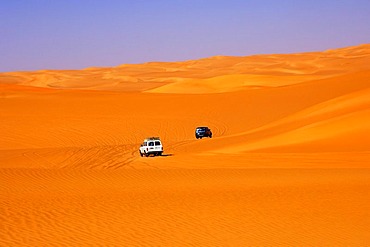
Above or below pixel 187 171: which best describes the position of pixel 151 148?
above

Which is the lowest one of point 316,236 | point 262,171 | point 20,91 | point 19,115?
point 316,236

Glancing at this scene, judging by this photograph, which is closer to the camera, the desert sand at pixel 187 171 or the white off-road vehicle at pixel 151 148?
the desert sand at pixel 187 171

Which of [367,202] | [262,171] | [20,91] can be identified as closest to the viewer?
[367,202]

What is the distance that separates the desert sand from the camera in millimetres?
12633

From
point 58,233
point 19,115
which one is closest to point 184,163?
point 58,233

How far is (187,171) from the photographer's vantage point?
23.9 metres

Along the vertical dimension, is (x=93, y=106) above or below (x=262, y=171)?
above

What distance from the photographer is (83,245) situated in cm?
1141

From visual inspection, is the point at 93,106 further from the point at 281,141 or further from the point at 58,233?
the point at 58,233

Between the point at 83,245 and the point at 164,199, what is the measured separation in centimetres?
570

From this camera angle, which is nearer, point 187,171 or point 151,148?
point 187,171

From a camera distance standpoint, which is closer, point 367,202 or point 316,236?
point 316,236

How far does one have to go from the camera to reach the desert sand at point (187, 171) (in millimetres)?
12633

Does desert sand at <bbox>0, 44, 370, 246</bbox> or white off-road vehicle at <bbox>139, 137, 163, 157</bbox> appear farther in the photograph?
white off-road vehicle at <bbox>139, 137, 163, 157</bbox>
